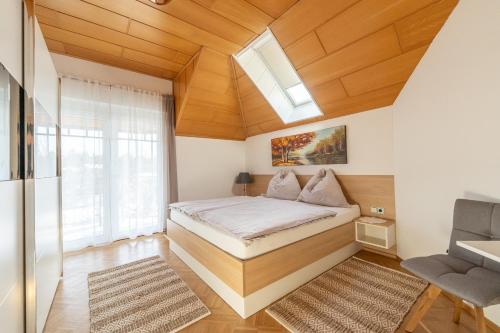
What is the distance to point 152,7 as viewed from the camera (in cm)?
224

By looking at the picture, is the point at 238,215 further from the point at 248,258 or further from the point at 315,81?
the point at 315,81

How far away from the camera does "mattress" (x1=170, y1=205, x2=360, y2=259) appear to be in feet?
5.78

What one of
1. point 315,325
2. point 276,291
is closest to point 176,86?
point 276,291

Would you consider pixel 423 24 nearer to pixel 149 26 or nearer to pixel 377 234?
pixel 377 234

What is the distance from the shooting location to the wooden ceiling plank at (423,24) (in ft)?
6.00

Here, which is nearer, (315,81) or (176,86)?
(315,81)

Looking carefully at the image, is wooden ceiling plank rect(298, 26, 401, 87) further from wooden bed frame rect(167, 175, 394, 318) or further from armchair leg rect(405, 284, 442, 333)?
armchair leg rect(405, 284, 442, 333)

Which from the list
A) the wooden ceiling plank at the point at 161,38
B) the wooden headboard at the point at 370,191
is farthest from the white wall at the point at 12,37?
the wooden headboard at the point at 370,191

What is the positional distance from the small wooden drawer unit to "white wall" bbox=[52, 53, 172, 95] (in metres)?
4.14

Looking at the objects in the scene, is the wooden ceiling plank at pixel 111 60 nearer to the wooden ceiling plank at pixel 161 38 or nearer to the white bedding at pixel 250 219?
the wooden ceiling plank at pixel 161 38

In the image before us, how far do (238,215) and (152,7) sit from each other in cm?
254

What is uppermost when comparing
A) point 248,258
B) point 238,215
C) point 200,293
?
point 238,215

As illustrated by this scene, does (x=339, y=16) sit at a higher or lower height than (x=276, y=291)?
higher

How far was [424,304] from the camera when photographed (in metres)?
1.45
